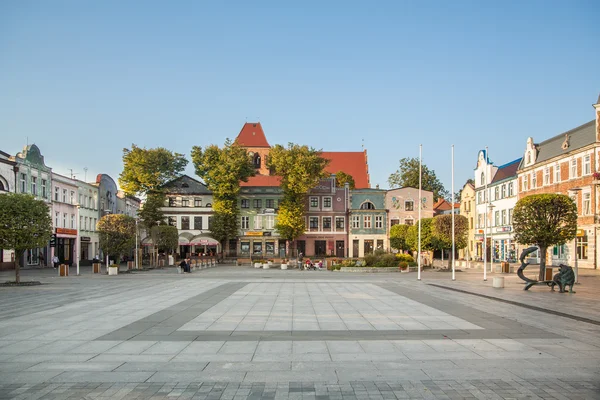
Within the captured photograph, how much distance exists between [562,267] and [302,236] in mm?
52924

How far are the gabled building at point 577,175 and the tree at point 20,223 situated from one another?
35.6 m

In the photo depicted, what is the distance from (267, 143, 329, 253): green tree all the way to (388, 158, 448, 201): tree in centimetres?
2925

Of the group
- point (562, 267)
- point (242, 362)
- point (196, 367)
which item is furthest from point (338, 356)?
point (562, 267)

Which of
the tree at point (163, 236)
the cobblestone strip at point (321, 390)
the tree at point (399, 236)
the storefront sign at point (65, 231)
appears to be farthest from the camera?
the tree at point (399, 236)

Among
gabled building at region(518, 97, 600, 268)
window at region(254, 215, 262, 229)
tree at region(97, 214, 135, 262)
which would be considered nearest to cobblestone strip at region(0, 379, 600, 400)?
gabled building at region(518, 97, 600, 268)

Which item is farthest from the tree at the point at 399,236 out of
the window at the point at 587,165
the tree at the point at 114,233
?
the tree at the point at 114,233

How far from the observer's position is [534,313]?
16.7 m

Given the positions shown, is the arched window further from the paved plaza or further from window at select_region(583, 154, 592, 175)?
the paved plaza

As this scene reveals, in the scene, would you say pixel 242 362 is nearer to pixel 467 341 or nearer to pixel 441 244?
pixel 467 341

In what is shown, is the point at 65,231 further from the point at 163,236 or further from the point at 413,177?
the point at 413,177

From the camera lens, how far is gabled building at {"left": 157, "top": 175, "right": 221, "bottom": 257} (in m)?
75.9

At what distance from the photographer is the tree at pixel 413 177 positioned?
94412mm

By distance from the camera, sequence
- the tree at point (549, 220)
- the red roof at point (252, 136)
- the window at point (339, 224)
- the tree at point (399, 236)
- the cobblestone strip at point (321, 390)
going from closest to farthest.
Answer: the cobblestone strip at point (321, 390) < the tree at point (549, 220) < the tree at point (399, 236) < the window at point (339, 224) < the red roof at point (252, 136)

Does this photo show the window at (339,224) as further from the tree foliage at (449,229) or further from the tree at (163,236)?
the tree foliage at (449,229)
